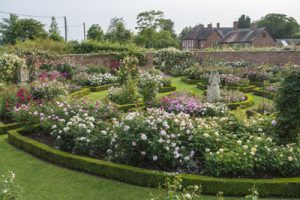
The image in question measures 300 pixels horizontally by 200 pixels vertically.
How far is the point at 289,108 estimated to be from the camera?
696cm

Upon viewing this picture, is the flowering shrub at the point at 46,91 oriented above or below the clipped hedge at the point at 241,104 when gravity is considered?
above

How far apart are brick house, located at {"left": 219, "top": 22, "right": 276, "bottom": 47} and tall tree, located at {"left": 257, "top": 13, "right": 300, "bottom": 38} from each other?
1458 centimetres

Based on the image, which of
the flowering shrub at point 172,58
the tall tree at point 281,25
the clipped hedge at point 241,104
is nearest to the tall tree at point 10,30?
the flowering shrub at point 172,58

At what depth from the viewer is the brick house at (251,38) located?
54.4 metres

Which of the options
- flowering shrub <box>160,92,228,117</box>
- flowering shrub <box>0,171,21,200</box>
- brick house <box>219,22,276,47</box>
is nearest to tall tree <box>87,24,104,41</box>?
brick house <box>219,22,276,47</box>

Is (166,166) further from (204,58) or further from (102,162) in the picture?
(204,58)

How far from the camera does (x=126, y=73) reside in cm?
1662

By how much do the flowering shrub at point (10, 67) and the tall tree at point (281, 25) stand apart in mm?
60814

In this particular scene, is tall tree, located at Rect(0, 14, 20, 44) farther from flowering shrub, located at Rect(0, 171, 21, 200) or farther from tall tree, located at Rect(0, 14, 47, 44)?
flowering shrub, located at Rect(0, 171, 21, 200)

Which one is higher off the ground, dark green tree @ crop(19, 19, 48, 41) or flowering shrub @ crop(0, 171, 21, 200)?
dark green tree @ crop(19, 19, 48, 41)

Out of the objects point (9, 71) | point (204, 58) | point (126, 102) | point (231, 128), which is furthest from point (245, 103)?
point (204, 58)

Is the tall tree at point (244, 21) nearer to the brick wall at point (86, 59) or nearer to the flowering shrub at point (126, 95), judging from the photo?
the brick wall at point (86, 59)

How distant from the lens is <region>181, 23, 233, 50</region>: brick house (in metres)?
62.0

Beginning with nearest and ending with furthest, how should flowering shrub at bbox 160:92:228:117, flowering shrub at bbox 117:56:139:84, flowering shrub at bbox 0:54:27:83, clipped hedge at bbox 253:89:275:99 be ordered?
flowering shrub at bbox 160:92:228:117 → clipped hedge at bbox 253:89:275:99 → flowering shrub at bbox 0:54:27:83 → flowering shrub at bbox 117:56:139:84
